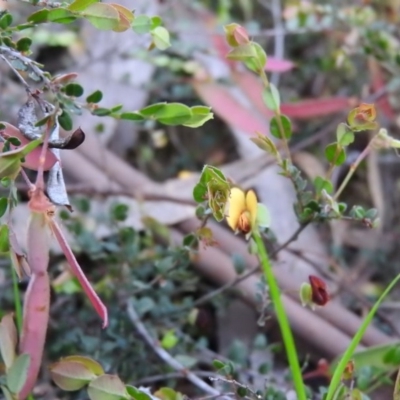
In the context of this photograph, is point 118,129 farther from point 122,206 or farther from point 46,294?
point 46,294

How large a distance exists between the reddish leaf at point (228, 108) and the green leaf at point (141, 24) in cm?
72

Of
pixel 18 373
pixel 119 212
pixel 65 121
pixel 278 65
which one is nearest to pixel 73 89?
pixel 65 121

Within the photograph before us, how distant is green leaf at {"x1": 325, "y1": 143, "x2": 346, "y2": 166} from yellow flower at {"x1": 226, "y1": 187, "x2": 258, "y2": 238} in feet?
0.32

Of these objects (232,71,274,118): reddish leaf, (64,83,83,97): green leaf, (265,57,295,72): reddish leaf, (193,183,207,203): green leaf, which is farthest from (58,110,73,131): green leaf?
(232,71,274,118): reddish leaf

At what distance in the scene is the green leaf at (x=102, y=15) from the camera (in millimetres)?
598

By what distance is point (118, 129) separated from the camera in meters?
1.49

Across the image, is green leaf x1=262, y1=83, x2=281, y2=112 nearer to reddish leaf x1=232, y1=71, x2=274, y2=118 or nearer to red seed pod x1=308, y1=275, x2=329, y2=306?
red seed pod x1=308, y1=275, x2=329, y2=306

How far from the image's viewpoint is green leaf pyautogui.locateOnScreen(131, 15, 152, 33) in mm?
660

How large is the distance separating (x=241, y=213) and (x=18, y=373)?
0.23 metres

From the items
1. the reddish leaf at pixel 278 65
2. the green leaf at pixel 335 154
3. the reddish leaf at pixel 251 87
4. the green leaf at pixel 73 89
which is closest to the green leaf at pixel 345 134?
the green leaf at pixel 335 154

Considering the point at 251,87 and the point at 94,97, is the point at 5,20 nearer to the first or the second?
the point at 94,97

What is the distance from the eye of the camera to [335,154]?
66 centimetres

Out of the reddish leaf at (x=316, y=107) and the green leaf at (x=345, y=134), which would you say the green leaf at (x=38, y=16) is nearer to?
the green leaf at (x=345, y=134)

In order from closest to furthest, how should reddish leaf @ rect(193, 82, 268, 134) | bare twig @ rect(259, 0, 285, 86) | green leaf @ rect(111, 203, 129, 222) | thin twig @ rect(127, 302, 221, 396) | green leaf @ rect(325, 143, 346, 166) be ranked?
green leaf @ rect(325, 143, 346, 166) → thin twig @ rect(127, 302, 221, 396) → green leaf @ rect(111, 203, 129, 222) → reddish leaf @ rect(193, 82, 268, 134) → bare twig @ rect(259, 0, 285, 86)
